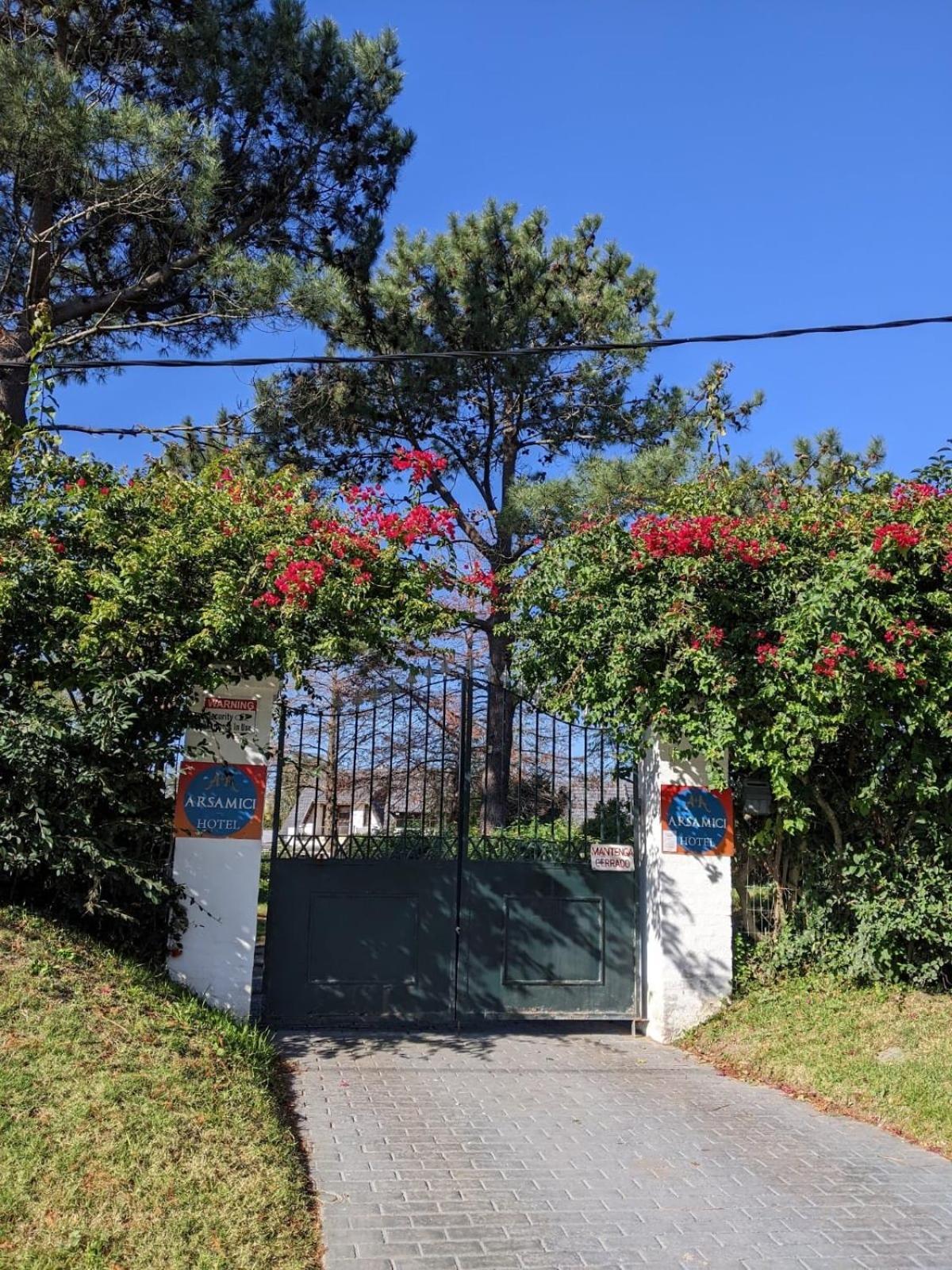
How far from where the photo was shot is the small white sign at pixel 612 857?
8695 mm

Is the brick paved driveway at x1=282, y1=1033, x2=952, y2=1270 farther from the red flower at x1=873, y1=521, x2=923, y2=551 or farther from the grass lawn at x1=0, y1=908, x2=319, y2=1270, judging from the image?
the red flower at x1=873, y1=521, x2=923, y2=551

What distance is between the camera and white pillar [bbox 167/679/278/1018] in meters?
7.43

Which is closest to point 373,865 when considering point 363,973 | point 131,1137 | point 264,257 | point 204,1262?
point 363,973

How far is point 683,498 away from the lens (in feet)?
28.6

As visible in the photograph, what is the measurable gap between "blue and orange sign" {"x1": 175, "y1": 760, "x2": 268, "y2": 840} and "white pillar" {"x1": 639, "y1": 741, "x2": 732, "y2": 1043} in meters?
3.36

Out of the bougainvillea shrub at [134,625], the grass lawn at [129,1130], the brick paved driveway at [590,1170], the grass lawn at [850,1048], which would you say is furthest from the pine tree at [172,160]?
the grass lawn at [850,1048]

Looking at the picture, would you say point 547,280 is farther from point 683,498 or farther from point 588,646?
point 588,646

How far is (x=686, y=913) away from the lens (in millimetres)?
8359

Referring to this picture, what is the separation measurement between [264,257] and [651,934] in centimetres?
803

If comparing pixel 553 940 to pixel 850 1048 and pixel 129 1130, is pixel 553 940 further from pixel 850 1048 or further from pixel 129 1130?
pixel 129 1130

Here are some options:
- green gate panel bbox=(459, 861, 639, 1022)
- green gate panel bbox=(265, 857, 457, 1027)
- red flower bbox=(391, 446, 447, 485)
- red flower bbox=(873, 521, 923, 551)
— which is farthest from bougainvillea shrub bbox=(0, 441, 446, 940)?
red flower bbox=(873, 521, 923, 551)

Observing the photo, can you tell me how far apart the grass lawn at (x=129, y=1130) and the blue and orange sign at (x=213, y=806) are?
1.17 m

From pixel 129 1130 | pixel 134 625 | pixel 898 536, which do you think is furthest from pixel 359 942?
pixel 898 536

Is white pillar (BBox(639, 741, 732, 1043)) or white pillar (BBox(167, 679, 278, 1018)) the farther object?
white pillar (BBox(639, 741, 732, 1043))
